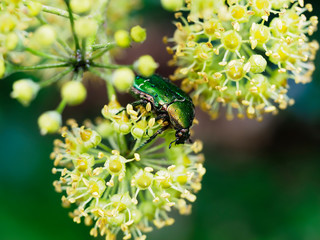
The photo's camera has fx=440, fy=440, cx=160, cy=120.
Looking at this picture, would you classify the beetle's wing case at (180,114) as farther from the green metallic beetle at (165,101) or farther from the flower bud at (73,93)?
the flower bud at (73,93)

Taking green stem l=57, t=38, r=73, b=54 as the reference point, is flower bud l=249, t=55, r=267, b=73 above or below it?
below

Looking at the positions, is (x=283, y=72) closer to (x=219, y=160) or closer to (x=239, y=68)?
(x=239, y=68)

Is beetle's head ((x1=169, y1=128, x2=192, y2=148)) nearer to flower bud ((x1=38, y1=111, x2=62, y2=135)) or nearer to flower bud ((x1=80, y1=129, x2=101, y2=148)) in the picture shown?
flower bud ((x1=80, y1=129, x2=101, y2=148))

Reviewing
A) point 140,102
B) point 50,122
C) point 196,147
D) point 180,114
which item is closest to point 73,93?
point 50,122

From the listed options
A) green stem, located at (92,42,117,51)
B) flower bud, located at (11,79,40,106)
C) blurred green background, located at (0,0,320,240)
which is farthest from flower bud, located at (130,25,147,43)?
blurred green background, located at (0,0,320,240)

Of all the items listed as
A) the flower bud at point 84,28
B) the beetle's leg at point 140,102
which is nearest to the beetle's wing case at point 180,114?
the beetle's leg at point 140,102

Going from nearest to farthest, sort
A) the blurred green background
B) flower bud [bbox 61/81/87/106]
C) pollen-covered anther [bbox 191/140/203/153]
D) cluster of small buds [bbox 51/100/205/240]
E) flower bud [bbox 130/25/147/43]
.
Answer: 1. flower bud [bbox 61/81/87/106]
2. flower bud [bbox 130/25/147/43]
3. cluster of small buds [bbox 51/100/205/240]
4. pollen-covered anther [bbox 191/140/203/153]
5. the blurred green background

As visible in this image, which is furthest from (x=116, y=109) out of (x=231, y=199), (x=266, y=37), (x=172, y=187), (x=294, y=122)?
(x=294, y=122)
